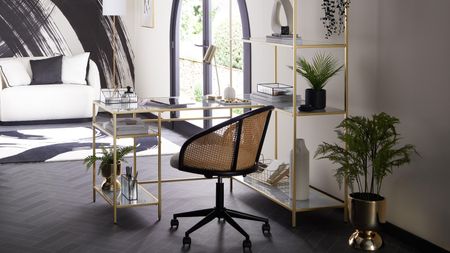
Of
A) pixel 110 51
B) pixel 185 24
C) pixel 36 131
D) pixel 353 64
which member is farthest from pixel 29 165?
pixel 110 51

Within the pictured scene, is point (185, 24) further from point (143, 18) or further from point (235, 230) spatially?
point (235, 230)

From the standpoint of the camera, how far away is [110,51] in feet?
36.6

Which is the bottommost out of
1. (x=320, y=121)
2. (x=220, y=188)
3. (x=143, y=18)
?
(x=220, y=188)

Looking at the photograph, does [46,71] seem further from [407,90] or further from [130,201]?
[407,90]

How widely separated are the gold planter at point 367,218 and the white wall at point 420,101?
0.91ft

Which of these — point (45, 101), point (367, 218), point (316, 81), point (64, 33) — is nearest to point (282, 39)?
point (316, 81)

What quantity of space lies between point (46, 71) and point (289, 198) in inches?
224

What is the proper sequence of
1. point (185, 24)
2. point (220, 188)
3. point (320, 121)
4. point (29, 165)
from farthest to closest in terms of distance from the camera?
point (185, 24)
point (29, 165)
point (320, 121)
point (220, 188)

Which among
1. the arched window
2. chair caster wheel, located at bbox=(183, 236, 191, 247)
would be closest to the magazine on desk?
chair caster wheel, located at bbox=(183, 236, 191, 247)

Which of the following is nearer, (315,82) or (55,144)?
(315,82)

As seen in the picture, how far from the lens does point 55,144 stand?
328 inches

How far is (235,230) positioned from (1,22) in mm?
6654

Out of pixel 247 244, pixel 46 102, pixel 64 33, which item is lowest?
pixel 247 244

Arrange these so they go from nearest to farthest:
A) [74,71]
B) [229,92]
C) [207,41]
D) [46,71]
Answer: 1. [229,92]
2. [207,41]
3. [46,71]
4. [74,71]
